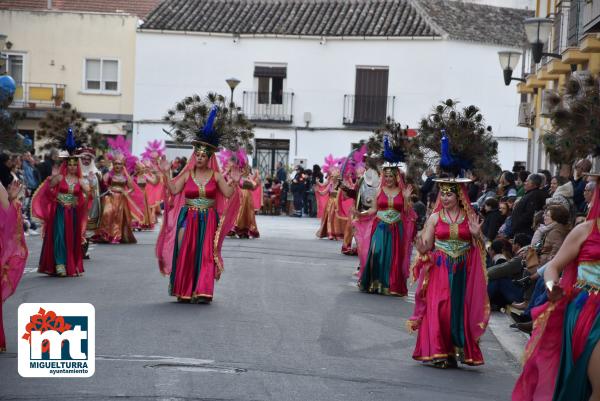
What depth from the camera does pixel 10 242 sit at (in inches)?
405

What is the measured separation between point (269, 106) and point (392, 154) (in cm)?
3023

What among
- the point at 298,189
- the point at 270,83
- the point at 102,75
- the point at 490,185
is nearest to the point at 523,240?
the point at 490,185

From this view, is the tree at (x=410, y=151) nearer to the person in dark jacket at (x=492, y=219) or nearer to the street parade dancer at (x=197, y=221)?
the person in dark jacket at (x=492, y=219)

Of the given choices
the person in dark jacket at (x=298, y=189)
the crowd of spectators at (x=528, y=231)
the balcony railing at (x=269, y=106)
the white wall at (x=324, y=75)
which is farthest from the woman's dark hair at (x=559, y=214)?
the balcony railing at (x=269, y=106)

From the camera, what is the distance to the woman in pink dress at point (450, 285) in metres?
10.7

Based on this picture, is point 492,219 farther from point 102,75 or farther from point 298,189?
point 102,75

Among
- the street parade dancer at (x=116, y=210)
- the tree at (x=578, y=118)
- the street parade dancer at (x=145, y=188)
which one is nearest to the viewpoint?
the tree at (x=578, y=118)

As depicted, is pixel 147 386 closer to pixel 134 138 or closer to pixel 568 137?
pixel 568 137

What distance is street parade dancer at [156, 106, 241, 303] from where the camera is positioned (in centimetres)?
1373

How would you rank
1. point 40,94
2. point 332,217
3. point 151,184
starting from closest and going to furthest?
point 332,217 < point 151,184 < point 40,94

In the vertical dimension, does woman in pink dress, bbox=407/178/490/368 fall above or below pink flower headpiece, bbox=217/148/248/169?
below

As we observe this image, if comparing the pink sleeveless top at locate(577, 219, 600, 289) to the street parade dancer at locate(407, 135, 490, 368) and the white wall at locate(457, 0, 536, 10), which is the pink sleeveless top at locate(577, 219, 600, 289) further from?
the white wall at locate(457, 0, 536, 10)

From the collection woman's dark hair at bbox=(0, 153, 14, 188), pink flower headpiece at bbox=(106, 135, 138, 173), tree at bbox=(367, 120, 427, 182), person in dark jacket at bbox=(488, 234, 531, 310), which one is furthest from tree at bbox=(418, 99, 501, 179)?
pink flower headpiece at bbox=(106, 135, 138, 173)

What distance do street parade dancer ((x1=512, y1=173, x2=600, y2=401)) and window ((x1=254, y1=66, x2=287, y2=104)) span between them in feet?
128
